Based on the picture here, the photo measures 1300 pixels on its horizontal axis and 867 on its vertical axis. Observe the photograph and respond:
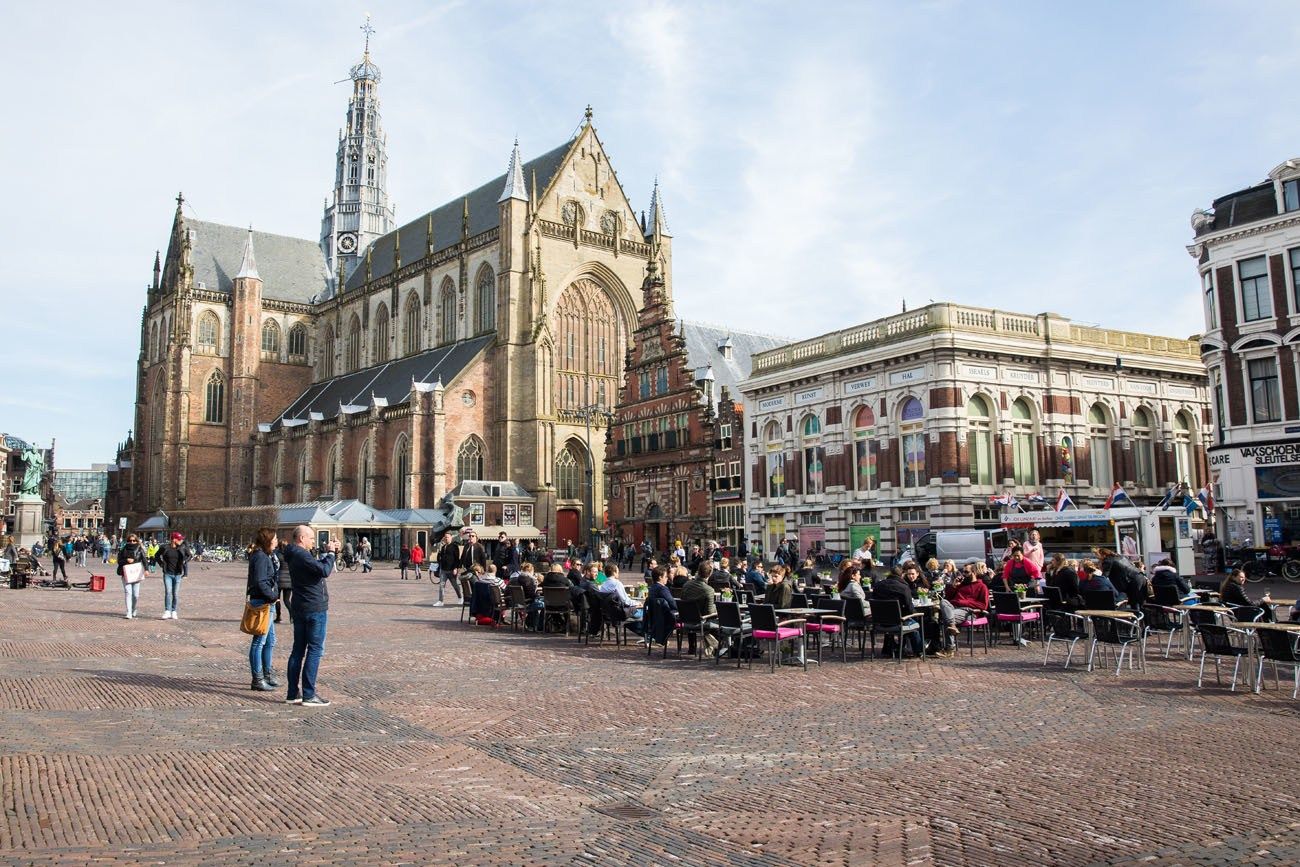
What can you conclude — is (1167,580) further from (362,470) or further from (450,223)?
(450,223)

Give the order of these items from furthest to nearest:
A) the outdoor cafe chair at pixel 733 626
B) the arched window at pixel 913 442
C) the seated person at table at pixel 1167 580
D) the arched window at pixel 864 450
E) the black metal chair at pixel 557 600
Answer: the arched window at pixel 864 450, the arched window at pixel 913 442, the black metal chair at pixel 557 600, the seated person at table at pixel 1167 580, the outdoor cafe chair at pixel 733 626

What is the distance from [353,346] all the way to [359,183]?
19490 millimetres

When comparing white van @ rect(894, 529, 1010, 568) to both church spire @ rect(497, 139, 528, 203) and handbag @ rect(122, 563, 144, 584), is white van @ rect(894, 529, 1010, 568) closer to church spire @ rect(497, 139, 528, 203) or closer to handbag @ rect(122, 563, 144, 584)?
handbag @ rect(122, 563, 144, 584)

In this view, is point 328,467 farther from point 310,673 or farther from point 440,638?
point 310,673

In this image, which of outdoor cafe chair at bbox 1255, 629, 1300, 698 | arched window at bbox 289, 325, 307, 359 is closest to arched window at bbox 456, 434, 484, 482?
arched window at bbox 289, 325, 307, 359

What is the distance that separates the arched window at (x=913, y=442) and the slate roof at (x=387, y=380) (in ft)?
101

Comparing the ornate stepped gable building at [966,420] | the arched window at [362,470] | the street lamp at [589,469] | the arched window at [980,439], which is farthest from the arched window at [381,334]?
the arched window at [980,439]

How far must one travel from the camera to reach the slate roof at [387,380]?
190 feet

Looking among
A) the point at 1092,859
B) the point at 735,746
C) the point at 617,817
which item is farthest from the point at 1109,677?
the point at 617,817

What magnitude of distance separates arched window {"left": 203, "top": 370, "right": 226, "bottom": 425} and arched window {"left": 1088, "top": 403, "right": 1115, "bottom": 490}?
61019 mm

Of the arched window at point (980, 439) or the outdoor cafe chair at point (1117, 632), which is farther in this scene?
the arched window at point (980, 439)

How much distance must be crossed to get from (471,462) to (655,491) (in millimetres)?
14983

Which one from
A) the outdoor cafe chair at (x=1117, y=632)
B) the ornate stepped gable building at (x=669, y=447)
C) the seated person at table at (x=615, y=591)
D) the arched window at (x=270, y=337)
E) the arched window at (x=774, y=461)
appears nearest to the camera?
the outdoor cafe chair at (x=1117, y=632)

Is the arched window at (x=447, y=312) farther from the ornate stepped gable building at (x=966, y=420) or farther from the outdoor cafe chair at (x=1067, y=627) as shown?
the outdoor cafe chair at (x=1067, y=627)
